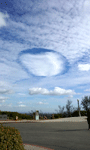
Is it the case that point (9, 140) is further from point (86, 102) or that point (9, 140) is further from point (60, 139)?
point (86, 102)

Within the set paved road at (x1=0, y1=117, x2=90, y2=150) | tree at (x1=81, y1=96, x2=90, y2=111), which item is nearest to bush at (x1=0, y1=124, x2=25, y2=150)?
paved road at (x1=0, y1=117, x2=90, y2=150)

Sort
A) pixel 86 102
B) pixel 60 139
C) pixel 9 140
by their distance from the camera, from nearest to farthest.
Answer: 1. pixel 9 140
2. pixel 60 139
3. pixel 86 102

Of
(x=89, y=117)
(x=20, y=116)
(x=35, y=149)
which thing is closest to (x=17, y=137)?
(x=35, y=149)

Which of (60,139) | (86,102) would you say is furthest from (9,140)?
(86,102)

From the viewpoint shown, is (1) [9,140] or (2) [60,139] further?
(2) [60,139]

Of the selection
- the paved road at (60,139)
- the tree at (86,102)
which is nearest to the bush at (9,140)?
the paved road at (60,139)

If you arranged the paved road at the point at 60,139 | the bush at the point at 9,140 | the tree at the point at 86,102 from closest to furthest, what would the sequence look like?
the bush at the point at 9,140 < the paved road at the point at 60,139 < the tree at the point at 86,102

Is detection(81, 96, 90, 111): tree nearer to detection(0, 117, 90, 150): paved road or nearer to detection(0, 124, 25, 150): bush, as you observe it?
detection(0, 117, 90, 150): paved road

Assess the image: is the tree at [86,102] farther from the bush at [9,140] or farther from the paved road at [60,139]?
the bush at [9,140]

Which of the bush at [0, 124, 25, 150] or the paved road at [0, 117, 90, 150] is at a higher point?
the bush at [0, 124, 25, 150]

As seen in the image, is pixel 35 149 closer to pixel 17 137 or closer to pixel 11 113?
pixel 17 137

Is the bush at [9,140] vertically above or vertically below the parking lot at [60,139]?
above
